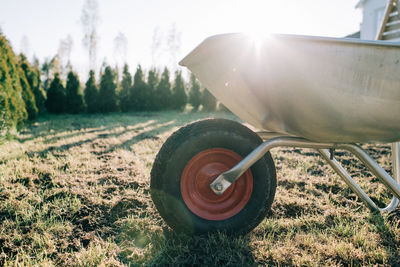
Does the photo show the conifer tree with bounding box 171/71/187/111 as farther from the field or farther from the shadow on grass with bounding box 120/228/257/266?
the shadow on grass with bounding box 120/228/257/266

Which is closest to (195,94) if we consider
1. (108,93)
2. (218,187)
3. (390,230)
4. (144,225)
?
(108,93)

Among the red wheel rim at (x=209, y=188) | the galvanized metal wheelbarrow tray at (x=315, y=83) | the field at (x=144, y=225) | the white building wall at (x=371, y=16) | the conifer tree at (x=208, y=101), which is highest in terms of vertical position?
the white building wall at (x=371, y=16)

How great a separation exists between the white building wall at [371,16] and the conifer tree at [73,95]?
11.5 meters

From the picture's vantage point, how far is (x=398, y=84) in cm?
112

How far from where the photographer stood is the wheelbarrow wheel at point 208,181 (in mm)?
1197

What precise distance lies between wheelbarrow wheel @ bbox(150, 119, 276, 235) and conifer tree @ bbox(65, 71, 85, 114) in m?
9.76

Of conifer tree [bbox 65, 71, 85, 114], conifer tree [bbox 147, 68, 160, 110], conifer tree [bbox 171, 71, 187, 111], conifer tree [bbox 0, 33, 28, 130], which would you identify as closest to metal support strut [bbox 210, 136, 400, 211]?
conifer tree [bbox 0, 33, 28, 130]

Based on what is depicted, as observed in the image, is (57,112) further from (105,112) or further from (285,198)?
(285,198)

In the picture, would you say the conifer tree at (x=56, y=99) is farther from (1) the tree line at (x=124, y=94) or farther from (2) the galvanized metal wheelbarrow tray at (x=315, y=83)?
(2) the galvanized metal wheelbarrow tray at (x=315, y=83)

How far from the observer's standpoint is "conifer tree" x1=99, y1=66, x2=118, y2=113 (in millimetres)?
10219

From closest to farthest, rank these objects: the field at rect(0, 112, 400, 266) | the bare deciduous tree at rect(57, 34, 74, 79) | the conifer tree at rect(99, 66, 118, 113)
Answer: the field at rect(0, 112, 400, 266) → the conifer tree at rect(99, 66, 118, 113) → the bare deciduous tree at rect(57, 34, 74, 79)

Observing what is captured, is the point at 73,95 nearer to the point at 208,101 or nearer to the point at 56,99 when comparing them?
the point at 56,99

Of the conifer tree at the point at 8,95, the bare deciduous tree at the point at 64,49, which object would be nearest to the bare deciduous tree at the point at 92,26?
the bare deciduous tree at the point at 64,49

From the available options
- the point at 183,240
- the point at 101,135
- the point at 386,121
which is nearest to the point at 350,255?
the point at 386,121
